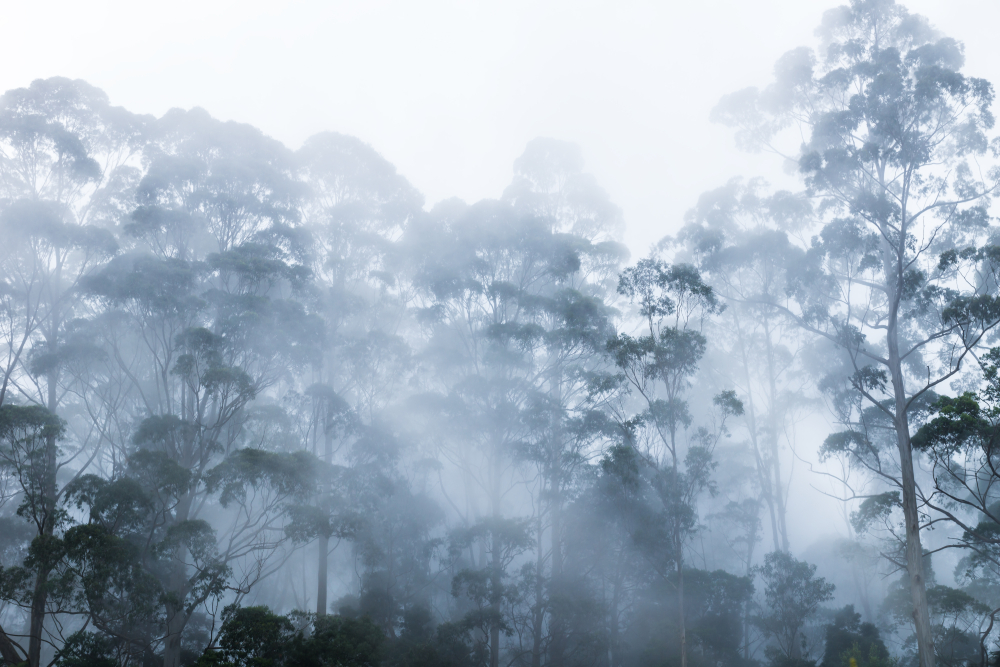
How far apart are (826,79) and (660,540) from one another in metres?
14.5

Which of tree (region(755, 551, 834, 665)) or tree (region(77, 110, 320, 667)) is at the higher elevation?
tree (region(77, 110, 320, 667))

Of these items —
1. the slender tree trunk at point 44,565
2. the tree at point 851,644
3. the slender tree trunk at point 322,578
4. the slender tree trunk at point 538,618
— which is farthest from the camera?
the slender tree trunk at point 322,578

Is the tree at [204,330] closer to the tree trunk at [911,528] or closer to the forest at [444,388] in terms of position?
the forest at [444,388]

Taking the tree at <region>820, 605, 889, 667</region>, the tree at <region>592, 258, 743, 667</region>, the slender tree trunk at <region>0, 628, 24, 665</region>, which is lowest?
the tree at <region>820, 605, 889, 667</region>

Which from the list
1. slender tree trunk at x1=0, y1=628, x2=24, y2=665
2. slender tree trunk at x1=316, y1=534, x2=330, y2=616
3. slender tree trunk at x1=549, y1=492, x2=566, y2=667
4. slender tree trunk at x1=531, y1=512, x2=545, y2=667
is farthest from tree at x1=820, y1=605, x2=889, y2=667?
slender tree trunk at x1=0, y1=628, x2=24, y2=665

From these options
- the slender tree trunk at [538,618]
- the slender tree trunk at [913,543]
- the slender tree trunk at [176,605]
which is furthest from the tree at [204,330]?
the slender tree trunk at [913,543]

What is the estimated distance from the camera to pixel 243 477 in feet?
49.4

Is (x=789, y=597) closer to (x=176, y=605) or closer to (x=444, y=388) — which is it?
(x=444, y=388)

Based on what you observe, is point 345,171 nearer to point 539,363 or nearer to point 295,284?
point 295,284

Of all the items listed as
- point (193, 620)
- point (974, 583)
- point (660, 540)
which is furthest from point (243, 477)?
point (974, 583)

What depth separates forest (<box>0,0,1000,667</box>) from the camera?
14289mm

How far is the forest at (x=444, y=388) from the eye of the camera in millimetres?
14289

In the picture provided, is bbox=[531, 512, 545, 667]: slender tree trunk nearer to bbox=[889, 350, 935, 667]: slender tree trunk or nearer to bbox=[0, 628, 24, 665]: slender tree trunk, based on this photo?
bbox=[889, 350, 935, 667]: slender tree trunk

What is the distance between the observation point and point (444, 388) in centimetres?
2472
